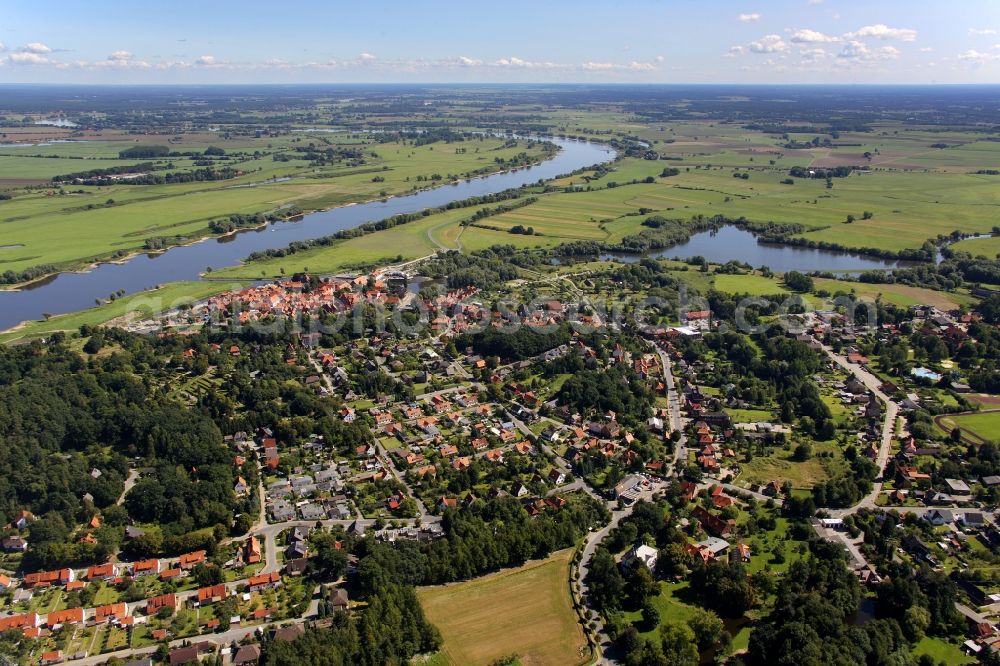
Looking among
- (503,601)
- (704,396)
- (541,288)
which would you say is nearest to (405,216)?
(541,288)

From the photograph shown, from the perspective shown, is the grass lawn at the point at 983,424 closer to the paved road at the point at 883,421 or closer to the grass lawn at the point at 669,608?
the paved road at the point at 883,421

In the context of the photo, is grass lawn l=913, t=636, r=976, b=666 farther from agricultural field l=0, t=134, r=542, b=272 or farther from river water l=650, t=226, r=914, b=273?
agricultural field l=0, t=134, r=542, b=272

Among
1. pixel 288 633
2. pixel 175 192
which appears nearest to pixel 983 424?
pixel 288 633

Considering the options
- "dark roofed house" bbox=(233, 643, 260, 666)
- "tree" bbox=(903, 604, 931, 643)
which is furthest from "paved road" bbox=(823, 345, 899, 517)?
"dark roofed house" bbox=(233, 643, 260, 666)

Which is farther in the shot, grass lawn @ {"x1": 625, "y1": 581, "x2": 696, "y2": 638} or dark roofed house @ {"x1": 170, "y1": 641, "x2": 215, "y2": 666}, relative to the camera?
grass lawn @ {"x1": 625, "y1": 581, "x2": 696, "y2": 638}

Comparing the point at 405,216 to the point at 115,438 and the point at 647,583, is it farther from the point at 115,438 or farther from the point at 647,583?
the point at 647,583

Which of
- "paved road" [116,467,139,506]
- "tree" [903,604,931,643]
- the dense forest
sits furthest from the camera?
"paved road" [116,467,139,506]
